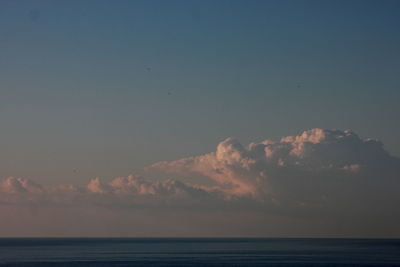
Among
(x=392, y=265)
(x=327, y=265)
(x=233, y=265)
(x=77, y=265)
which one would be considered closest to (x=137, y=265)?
(x=77, y=265)

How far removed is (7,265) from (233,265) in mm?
71825

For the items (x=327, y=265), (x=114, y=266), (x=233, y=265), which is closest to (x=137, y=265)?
(x=114, y=266)

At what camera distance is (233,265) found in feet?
554

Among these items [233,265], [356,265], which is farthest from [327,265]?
[233,265]

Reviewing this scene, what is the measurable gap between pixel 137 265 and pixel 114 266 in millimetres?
7438

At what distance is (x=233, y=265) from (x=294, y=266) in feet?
62.7

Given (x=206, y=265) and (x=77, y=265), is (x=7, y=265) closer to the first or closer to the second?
(x=77, y=265)

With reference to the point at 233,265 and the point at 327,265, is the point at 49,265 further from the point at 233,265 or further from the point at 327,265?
the point at 327,265

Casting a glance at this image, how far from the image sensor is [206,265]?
555 ft

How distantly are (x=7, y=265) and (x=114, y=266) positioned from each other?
33.9 m

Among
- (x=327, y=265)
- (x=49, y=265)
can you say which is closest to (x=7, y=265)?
(x=49, y=265)

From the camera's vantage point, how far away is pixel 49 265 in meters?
172

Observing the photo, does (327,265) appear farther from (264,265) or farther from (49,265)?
(49,265)

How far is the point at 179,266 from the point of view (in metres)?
166
